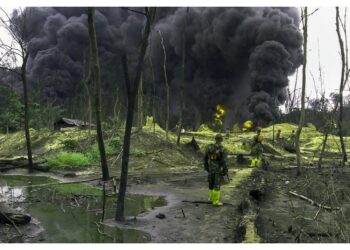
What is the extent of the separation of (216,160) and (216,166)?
15 cm

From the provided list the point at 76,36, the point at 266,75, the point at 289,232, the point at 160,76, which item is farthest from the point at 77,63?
the point at 289,232

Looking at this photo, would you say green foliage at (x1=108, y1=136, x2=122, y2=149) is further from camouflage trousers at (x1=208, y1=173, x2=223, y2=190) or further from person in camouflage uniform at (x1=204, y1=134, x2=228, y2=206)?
camouflage trousers at (x1=208, y1=173, x2=223, y2=190)

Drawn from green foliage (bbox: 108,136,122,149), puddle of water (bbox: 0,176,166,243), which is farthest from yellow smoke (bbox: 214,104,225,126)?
puddle of water (bbox: 0,176,166,243)

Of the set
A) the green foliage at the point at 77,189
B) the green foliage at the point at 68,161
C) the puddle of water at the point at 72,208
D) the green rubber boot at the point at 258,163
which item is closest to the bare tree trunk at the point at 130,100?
the puddle of water at the point at 72,208

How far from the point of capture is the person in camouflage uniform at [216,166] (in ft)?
30.4

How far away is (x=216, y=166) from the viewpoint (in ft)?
30.4

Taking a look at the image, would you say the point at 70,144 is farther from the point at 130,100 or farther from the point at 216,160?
the point at 130,100

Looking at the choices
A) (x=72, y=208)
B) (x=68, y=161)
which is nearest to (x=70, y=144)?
(x=68, y=161)

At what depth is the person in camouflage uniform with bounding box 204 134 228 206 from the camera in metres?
9.27

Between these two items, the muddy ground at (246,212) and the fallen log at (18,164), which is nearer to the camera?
the muddy ground at (246,212)

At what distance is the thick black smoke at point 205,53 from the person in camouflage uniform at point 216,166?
112 feet

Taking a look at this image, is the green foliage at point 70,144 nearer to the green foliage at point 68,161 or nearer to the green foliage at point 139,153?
the green foliage at point 68,161

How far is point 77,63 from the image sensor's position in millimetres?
58469

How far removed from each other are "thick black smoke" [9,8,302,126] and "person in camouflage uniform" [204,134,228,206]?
112 ft
